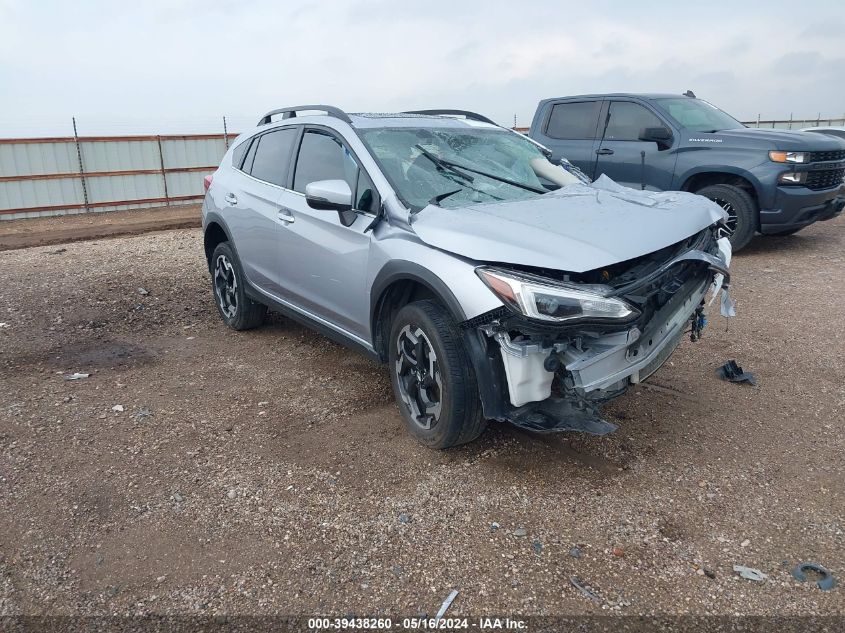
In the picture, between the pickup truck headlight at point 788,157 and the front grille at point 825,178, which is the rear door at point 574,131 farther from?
the front grille at point 825,178

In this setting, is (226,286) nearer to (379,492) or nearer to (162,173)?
(379,492)

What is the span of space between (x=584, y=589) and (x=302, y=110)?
3837 millimetres

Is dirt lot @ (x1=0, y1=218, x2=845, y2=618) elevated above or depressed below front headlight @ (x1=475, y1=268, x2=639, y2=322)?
below

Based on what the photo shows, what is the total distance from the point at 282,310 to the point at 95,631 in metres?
2.78

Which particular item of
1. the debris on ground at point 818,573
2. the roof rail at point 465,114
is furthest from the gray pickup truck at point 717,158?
the debris on ground at point 818,573

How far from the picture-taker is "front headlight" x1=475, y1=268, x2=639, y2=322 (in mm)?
2896

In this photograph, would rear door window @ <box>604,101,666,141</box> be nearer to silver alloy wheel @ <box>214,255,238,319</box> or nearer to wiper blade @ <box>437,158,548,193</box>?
wiper blade @ <box>437,158,548,193</box>

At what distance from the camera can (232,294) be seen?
5.86 m

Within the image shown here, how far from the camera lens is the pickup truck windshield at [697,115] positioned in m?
8.39

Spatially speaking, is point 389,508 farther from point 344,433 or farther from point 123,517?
point 123,517

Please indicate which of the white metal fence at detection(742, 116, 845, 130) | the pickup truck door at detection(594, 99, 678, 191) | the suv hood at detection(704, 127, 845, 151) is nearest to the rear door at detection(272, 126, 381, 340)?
the pickup truck door at detection(594, 99, 678, 191)

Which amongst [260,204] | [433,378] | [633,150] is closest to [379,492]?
[433,378]

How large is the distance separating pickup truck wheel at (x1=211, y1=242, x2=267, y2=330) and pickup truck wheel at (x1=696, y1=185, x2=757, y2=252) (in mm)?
5606

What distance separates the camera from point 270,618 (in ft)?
8.25
